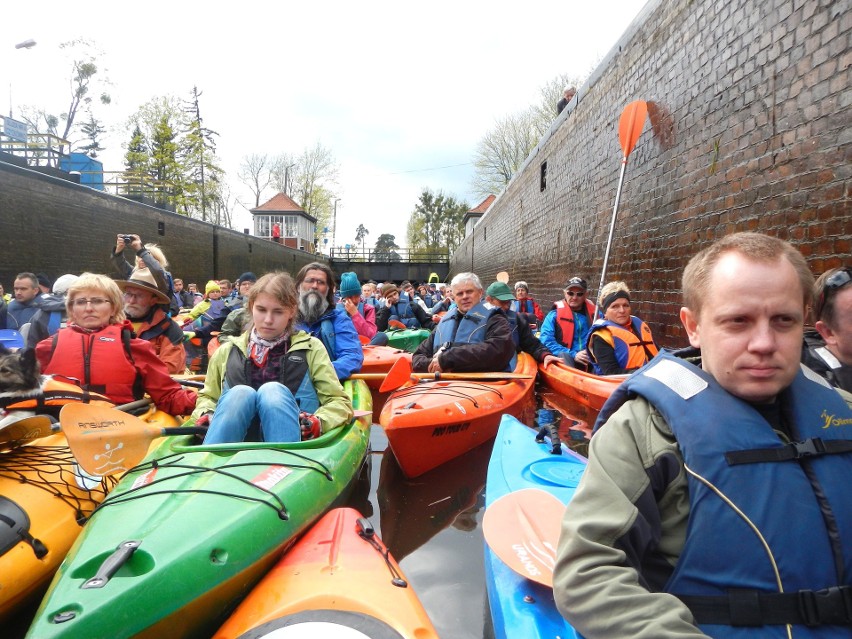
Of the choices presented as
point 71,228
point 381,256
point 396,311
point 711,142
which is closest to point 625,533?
Result: point 711,142

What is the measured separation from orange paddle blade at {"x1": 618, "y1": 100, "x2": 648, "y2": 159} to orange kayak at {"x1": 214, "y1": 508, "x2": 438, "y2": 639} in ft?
20.6

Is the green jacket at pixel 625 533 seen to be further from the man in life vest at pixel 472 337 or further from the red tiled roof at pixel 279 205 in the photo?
the red tiled roof at pixel 279 205

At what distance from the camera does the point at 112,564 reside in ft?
5.73

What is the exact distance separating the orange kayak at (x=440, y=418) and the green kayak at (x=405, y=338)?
4.80 metres

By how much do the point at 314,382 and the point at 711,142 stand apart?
4407mm

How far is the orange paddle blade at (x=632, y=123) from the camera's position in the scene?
6691mm

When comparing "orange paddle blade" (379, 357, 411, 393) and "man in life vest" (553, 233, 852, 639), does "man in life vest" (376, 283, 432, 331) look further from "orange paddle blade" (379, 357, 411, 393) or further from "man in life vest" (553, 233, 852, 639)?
"man in life vest" (553, 233, 852, 639)

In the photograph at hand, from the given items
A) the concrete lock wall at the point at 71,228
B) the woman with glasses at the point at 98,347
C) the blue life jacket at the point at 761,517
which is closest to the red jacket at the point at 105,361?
the woman with glasses at the point at 98,347

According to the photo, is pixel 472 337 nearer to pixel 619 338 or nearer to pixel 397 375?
pixel 397 375

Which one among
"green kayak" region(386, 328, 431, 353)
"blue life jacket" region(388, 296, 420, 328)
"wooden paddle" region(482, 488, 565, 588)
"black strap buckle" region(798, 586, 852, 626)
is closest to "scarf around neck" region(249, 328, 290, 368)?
"wooden paddle" region(482, 488, 565, 588)

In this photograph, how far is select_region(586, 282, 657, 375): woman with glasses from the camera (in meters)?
5.25

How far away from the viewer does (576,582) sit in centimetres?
110

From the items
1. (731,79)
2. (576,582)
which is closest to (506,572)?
(576,582)

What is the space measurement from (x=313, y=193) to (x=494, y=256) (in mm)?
27630
